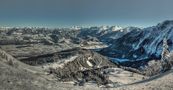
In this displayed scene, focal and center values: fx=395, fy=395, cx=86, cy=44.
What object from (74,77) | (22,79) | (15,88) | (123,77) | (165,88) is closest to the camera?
(15,88)

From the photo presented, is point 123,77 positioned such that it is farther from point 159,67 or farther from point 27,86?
point 27,86

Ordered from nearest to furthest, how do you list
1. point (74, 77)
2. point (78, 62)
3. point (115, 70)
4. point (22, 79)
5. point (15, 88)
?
point (15, 88) → point (22, 79) → point (74, 77) → point (115, 70) → point (78, 62)

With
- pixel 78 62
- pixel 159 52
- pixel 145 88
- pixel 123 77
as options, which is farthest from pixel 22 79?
pixel 159 52

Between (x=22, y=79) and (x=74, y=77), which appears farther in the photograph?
(x=74, y=77)

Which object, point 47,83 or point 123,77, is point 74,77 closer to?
point 123,77

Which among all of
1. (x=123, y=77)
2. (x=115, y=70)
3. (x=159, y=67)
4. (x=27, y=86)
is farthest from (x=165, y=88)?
(x=159, y=67)

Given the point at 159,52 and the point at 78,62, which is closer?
the point at 78,62

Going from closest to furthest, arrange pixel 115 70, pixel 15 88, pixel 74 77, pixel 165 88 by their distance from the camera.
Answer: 1. pixel 15 88
2. pixel 165 88
3. pixel 74 77
4. pixel 115 70

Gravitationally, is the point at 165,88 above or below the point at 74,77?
above

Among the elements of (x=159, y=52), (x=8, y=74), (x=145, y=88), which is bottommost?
(x=159, y=52)
